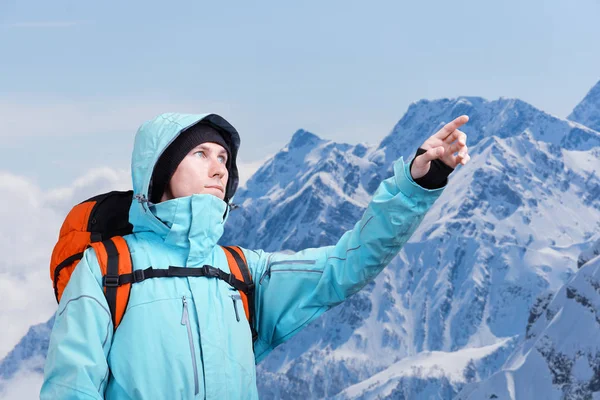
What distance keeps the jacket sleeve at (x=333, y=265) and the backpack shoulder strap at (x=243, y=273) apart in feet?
0.57

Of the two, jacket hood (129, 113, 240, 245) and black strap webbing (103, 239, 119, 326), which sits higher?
jacket hood (129, 113, 240, 245)

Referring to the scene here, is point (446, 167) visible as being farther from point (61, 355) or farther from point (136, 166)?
point (61, 355)

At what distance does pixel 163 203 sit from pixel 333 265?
60.5 inches

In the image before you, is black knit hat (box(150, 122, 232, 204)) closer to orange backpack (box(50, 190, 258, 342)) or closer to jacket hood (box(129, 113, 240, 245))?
jacket hood (box(129, 113, 240, 245))

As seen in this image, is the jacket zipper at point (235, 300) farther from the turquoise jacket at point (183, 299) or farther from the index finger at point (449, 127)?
the index finger at point (449, 127)

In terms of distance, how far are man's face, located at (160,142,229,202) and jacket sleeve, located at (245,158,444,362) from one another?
88cm

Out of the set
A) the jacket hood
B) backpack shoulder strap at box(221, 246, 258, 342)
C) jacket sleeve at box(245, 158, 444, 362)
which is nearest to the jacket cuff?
jacket sleeve at box(245, 158, 444, 362)

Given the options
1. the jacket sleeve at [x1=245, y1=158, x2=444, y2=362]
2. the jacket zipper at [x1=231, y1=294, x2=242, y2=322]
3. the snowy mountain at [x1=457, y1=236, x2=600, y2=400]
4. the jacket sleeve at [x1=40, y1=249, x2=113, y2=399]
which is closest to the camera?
the jacket sleeve at [x1=40, y1=249, x2=113, y2=399]

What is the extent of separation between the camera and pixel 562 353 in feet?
408

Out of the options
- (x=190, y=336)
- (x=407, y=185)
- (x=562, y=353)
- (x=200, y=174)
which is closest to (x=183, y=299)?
(x=190, y=336)

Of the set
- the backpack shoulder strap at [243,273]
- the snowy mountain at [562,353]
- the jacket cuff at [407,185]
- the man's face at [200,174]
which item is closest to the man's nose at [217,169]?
the man's face at [200,174]

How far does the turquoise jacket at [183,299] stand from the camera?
5.56 metres

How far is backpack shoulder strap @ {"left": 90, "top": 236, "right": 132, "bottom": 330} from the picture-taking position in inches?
226

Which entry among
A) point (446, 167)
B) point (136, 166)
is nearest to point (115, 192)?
point (136, 166)
